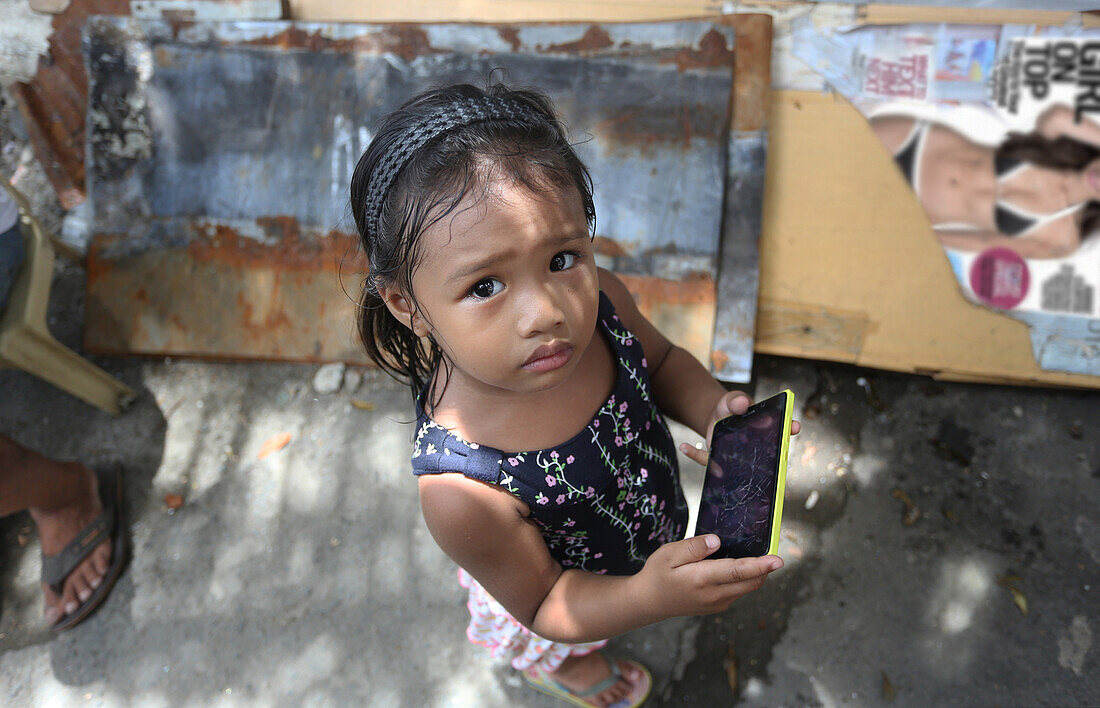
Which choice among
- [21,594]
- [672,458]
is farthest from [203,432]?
[672,458]

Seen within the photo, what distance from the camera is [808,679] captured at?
2.09 meters

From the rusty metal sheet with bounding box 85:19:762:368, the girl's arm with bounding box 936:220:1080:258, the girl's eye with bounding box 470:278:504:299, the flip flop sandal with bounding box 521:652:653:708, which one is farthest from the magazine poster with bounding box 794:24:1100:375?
the girl's eye with bounding box 470:278:504:299

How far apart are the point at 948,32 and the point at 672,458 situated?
2.17m

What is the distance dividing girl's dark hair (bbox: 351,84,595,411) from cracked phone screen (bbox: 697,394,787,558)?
46cm

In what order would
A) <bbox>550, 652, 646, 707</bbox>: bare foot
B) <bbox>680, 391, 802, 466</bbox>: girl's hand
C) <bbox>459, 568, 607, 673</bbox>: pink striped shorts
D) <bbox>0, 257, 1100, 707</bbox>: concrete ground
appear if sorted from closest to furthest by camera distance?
<bbox>680, 391, 802, 466</bbox>: girl's hand → <bbox>459, 568, 607, 673</bbox>: pink striped shorts → <bbox>550, 652, 646, 707</bbox>: bare foot → <bbox>0, 257, 1100, 707</bbox>: concrete ground

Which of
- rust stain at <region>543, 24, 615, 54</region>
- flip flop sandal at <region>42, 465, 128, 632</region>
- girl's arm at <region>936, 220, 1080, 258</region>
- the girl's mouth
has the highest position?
rust stain at <region>543, 24, 615, 54</region>

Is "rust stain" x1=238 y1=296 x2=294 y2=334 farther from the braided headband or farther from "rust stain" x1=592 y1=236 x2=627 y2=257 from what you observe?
the braided headband

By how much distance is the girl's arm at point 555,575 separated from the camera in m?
1.11

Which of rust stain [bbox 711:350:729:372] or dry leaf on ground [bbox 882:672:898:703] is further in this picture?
rust stain [bbox 711:350:729:372]

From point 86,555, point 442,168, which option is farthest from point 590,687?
point 86,555

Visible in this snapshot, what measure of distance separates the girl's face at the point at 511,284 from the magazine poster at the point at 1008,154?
6.64 ft

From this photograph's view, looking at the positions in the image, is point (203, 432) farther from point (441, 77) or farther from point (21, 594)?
point (441, 77)

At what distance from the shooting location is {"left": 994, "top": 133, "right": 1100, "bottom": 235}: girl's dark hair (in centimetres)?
245

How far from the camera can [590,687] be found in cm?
201
